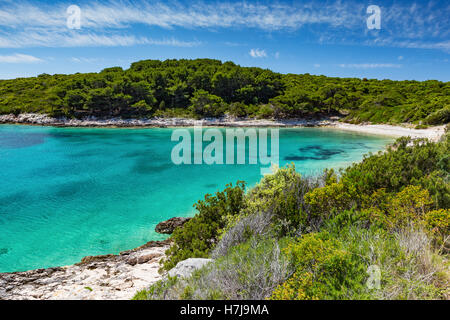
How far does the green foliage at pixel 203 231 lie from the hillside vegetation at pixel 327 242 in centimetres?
3

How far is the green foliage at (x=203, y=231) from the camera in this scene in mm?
4910

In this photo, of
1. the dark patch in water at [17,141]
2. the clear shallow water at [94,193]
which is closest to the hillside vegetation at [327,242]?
the clear shallow water at [94,193]

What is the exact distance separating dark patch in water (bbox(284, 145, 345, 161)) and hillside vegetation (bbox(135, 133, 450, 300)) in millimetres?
13341

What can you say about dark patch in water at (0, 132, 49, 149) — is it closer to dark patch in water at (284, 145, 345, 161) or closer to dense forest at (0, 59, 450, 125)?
dense forest at (0, 59, 450, 125)

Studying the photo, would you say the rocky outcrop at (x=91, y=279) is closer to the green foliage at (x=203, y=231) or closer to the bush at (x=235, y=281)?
the green foliage at (x=203, y=231)

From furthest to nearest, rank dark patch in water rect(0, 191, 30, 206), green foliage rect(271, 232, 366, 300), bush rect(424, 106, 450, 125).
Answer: bush rect(424, 106, 450, 125) → dark patch in water rect(0, 191, 30, 206) → green foliage rect(271, 232, 366, 300)

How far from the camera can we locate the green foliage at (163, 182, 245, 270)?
4.91 m

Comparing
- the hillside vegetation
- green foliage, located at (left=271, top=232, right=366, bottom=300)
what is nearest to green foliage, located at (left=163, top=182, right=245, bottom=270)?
the hillside vegetation

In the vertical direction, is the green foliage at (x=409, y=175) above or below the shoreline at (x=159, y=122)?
below

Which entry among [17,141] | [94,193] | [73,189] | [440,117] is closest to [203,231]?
[94,193]

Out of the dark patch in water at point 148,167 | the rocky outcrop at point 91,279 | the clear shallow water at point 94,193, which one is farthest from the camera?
the dark patch in water at point 148,167

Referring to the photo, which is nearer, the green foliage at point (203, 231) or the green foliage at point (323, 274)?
the green foliage at point (323, 274)

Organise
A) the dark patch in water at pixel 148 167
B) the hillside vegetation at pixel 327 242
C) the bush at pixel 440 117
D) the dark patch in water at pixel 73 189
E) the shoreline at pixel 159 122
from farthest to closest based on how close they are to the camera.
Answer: the shoreline at pixel 159 122 < the bush at pixel 440 117 < the dark patch in water at pixel 148 167 < the dark patch in water at pixel 73 189 < the hillside vegetation at pixel 327 242
